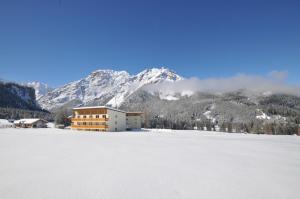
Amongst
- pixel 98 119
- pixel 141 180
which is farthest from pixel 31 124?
pixel 141 180

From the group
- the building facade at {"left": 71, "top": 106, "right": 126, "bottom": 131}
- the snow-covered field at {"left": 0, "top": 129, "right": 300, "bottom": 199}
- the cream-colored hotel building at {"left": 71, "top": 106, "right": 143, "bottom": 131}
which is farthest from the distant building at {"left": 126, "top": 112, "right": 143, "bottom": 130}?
the snow-covered field at {"left": 0, "top": 129, "right": 300, "bottom": 199}

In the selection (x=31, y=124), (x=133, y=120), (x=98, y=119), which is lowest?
(x=31, y=124)

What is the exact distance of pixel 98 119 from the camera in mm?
51969

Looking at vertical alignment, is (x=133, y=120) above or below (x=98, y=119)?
below

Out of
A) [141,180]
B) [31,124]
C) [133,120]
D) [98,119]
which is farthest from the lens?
[31,124]

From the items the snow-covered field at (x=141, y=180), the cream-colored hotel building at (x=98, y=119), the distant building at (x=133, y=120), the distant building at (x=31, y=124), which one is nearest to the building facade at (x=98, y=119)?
the cream-colored hotel building at (x=98, y=119)

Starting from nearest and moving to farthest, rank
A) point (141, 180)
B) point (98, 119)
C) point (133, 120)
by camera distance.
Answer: point (141, 180) < point (98, 119) < point (133, 120)

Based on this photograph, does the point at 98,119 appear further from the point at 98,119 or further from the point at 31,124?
the point at 31,124

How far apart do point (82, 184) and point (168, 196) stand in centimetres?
350

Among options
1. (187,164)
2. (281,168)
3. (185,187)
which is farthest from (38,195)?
(281,168)

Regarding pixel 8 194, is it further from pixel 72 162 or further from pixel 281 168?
pixel 281 168

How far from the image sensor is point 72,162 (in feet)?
36.2

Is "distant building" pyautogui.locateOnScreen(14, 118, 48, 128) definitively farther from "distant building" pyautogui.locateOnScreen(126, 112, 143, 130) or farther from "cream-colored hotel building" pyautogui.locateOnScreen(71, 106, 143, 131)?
"distant building" pyautogui.locateOnScreen(126, 112, 143, 130)

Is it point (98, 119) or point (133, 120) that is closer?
point (98, 119)
